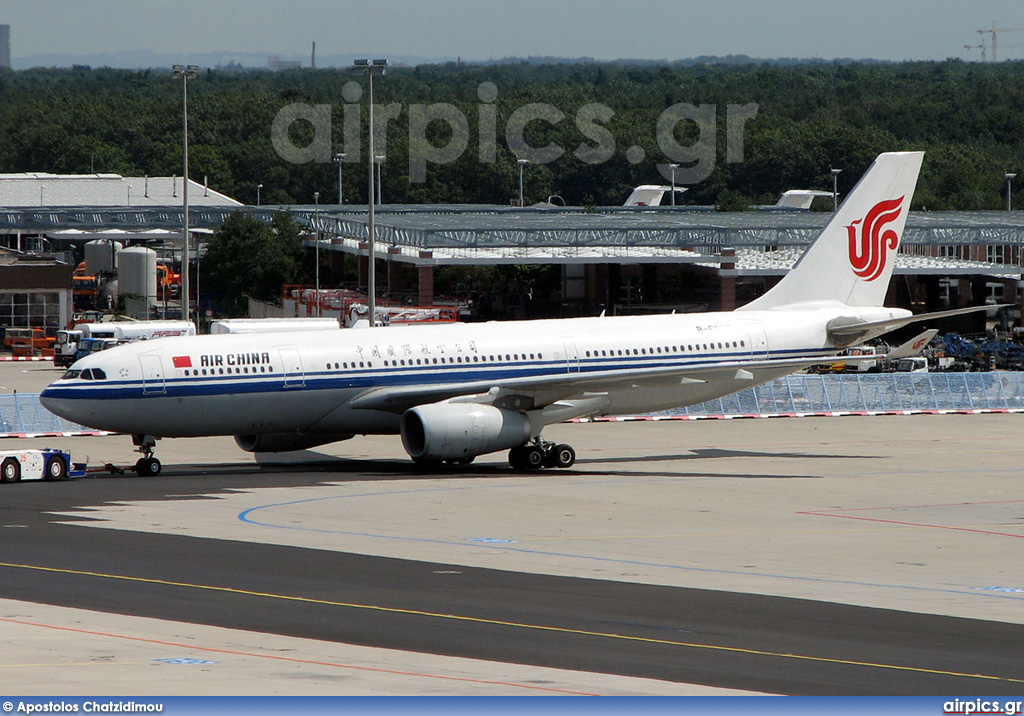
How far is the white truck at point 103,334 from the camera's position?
79312mm

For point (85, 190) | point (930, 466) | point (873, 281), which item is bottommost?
point (930, 466)

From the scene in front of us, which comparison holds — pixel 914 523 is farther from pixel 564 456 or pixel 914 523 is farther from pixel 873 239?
pixel 873 239

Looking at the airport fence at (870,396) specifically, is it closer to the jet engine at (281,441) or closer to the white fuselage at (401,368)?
the white fuselage at (401,368)

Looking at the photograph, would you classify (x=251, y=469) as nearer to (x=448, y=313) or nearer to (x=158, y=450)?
(x=158, y=450)

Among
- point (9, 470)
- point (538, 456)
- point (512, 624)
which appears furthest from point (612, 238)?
point (512, 624)

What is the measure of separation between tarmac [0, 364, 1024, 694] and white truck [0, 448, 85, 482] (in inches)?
24.7

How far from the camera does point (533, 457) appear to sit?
149 feet

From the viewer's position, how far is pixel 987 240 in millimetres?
97188

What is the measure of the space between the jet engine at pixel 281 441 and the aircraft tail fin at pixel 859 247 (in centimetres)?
1610

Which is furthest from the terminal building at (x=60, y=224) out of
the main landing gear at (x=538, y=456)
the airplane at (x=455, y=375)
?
the main landing gear at (x=538, y=456)

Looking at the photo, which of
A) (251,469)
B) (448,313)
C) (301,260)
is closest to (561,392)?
(251,469)

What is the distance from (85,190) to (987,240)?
9519cm

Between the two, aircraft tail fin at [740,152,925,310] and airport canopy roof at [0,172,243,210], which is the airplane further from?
airport canopy roof at [0,172,243,210]

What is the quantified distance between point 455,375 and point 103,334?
43.2m
